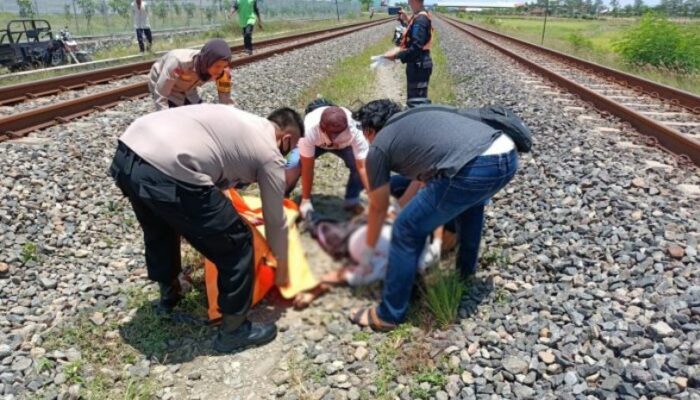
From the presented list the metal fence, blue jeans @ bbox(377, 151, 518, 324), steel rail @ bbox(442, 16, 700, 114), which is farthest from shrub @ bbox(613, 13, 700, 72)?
the metal fence

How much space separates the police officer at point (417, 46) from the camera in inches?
243

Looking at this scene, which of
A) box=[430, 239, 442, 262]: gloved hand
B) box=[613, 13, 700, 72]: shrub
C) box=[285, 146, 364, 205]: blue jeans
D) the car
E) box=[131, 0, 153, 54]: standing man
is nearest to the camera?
box=[285, 146, 364, 205]: blue jeans

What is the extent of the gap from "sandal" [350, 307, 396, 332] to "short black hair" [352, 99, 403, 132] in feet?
2.60

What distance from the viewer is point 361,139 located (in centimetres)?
232

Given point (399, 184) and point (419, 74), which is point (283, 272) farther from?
point (419, 74)

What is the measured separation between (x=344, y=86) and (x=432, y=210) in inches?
359

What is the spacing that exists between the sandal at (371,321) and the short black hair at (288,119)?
0.84 metres

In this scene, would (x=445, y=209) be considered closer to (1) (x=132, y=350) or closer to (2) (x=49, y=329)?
(1) (x=132, y=350)

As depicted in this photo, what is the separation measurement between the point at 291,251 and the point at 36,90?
921cm

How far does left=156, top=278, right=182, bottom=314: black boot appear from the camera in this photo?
11.7 feet

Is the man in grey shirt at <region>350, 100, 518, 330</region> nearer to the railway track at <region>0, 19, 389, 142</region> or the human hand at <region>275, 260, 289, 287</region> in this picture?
the human hand at <region>275, 260, 289, 287</region>

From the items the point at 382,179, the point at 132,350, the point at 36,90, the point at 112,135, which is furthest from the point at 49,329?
the point at 36,90

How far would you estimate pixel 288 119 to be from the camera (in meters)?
2.31

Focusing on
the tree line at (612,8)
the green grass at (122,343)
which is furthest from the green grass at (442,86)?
the tree line at (612,8)
